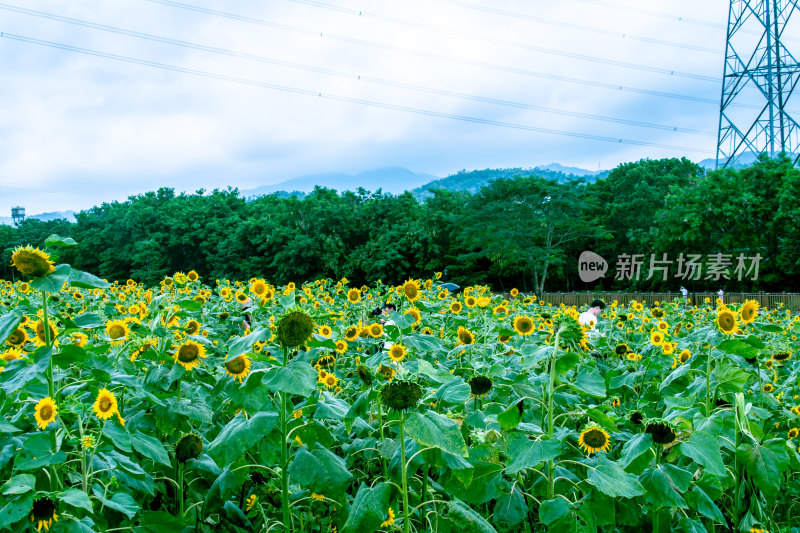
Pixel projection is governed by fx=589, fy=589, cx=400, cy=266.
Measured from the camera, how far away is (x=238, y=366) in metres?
2.08

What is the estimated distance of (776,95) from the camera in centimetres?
3375

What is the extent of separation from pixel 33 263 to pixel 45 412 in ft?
1.40

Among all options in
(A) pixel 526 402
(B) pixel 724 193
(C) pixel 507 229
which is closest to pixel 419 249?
(C) pixel 507 229

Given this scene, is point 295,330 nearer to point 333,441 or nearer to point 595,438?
point 333,441

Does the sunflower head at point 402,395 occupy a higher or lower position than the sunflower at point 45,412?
higher

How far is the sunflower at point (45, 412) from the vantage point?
166cm

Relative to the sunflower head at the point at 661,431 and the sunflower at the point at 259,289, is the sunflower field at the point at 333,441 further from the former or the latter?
the sunflower at the point at 259,289

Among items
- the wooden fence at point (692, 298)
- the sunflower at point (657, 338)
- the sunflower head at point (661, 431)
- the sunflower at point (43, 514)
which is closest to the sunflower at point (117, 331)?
the sunflower at point (43, 514)

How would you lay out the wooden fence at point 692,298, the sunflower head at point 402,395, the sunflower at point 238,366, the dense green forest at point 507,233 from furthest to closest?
the dense green forest at point 507,233, the wooden fence at point 692,298, the sunflower at point 238,366, the sunflower head at point 402,395

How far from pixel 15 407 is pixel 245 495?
91cm

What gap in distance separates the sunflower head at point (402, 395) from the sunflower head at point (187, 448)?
0.83 meters

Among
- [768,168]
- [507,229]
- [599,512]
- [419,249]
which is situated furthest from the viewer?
[419,249]

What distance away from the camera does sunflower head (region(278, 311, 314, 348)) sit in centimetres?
171

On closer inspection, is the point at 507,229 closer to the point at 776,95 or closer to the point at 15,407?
the point at 776,95
